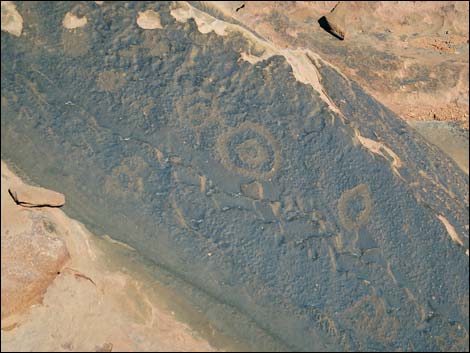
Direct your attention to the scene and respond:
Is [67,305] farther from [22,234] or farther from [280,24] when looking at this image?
[280,24]

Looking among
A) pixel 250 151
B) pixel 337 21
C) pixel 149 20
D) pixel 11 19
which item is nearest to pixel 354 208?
pixel 250 151

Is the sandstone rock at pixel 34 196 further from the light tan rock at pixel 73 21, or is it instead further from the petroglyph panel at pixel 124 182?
the light tan rock at pixel 73 21

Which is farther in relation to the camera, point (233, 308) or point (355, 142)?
point (355, 142)

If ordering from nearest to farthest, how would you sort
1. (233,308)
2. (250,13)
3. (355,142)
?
(233,308) → (355,142) → (250,13)

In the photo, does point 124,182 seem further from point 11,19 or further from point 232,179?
point 11,19

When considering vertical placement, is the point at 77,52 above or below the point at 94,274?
above

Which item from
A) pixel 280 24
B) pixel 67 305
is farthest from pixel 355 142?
pixel 67 305

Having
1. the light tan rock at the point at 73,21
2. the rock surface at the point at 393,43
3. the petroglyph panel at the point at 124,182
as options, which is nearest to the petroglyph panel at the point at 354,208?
the rock surface at the point at 393,43
